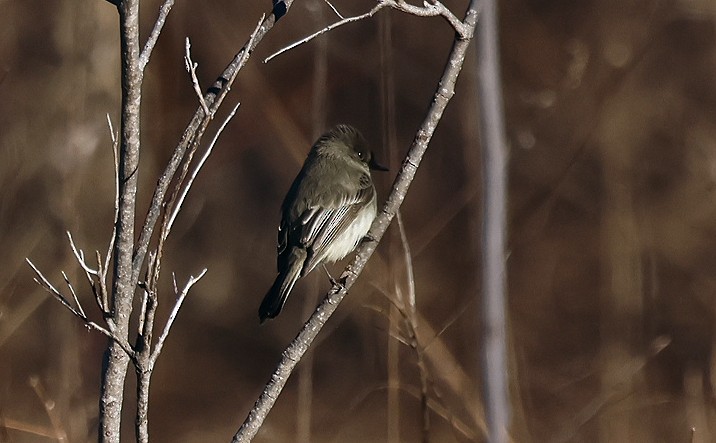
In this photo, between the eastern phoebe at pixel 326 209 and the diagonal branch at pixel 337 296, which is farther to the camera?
the eastern phoebe at pixel 326 209

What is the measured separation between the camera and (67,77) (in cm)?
613

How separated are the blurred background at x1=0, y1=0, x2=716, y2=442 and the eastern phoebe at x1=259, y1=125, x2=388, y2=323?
2.24 m

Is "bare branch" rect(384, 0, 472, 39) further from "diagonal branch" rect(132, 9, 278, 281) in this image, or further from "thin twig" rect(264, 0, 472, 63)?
"diagonal branch" rect(132, 9, 278, 281)

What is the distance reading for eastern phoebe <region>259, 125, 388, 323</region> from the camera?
10.1 ft

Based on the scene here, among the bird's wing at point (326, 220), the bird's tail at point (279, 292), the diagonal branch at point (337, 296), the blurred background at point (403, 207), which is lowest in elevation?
the diagonal branch at point (337, 296)

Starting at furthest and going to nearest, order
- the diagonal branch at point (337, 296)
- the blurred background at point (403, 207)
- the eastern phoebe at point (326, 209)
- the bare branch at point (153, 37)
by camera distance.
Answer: the blurred background at point (403, 207)
the eastern phoebe at point (326, 209)
the diagonal branch at point (337, 296)
the bare branch at point (153, 37)

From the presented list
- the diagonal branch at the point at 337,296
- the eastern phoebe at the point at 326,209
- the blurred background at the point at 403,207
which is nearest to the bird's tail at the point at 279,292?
the eastern phoebe at the point at 326,209

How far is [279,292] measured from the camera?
Answer: 2939 millimetres

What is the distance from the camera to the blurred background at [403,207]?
584 centimetres

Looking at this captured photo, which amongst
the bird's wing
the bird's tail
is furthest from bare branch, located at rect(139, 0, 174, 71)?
the bird's wing

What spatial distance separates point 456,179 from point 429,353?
2224mm

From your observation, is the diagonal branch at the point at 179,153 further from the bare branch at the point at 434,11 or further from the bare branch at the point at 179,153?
the bare branch at the point at 434,11

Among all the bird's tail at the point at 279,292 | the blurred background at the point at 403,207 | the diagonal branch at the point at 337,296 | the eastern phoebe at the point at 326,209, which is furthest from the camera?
the blurred background at the point at 403,207

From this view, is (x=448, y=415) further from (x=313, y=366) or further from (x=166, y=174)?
(x=313, y=366)
